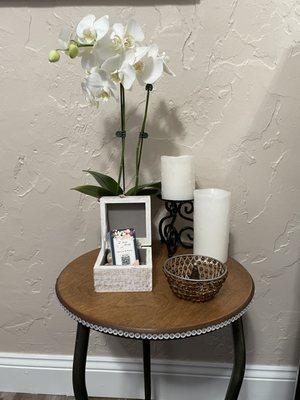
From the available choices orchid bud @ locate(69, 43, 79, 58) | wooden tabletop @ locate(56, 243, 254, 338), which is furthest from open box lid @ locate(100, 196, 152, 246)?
orchid bud @ locate(69, 43, 79, 58)

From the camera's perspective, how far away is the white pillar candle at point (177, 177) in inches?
35.1

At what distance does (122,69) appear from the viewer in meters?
0.73

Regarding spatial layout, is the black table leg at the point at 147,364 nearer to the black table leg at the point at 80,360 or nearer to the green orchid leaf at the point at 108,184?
the black table leg at the point at 80,360

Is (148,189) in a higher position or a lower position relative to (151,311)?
higher

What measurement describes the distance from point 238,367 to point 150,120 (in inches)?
25.1

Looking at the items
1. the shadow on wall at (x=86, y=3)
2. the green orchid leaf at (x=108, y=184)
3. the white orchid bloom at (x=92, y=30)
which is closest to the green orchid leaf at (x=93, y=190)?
the green orchid leaf at (x=108, y=184)

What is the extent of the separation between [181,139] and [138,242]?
317 mm

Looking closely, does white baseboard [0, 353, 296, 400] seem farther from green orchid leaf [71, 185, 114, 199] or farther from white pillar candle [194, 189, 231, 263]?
green orchid leaf [71, 185, 114, 199]

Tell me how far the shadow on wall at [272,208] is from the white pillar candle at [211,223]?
19cm

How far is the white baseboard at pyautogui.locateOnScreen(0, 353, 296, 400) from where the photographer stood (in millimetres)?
1188

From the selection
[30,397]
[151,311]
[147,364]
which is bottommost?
[30,397]

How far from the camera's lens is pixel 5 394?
4.17ft

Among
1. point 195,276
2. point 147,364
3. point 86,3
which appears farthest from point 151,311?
point 86,3

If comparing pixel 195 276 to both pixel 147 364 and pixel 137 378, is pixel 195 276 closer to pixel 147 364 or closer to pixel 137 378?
pixel 147 364
